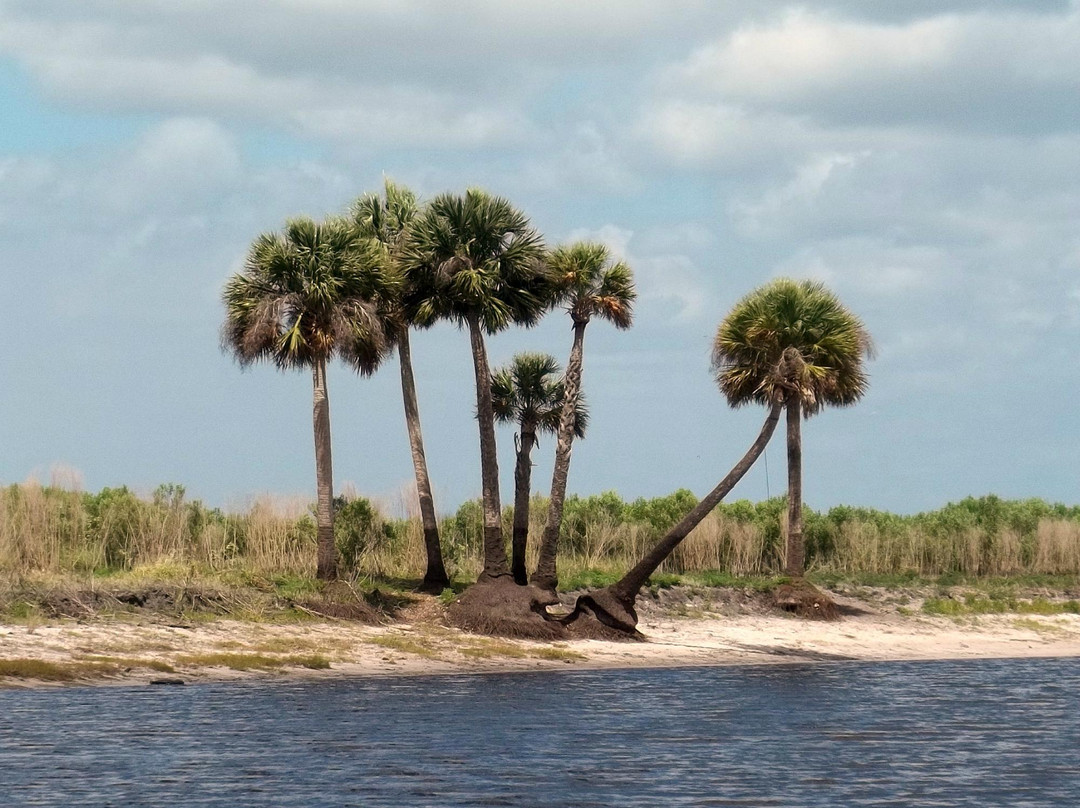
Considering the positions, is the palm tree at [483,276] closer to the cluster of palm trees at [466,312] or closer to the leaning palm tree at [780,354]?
the cluster of palm trees at [466,312]

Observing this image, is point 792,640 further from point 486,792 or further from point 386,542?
point 486,792

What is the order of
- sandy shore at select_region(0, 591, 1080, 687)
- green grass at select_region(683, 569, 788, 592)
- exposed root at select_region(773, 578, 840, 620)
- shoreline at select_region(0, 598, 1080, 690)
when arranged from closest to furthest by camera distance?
1. shoreline at select_region(0, 598, 1080, 690)
2. sandy shore at select_region(0, 591, 1080, 687)
3. exposed root at select_region(773, 578, 840, 620)
4. green grass at select_region(683, 569, 788, 592)

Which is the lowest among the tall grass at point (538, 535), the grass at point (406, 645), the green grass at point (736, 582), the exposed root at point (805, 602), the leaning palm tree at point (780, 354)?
the grass at point (406, 645)

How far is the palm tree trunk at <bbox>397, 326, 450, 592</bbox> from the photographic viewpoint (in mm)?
38094

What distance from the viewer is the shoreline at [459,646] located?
25984 mm

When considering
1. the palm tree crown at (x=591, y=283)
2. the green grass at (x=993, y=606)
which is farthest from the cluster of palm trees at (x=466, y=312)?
the green grass at (x=993, y=606)

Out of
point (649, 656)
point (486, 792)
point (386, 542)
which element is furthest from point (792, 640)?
point (486, 792)

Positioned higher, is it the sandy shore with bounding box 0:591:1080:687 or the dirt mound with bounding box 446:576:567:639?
the dirt mound with bounding box 446:576:567:639

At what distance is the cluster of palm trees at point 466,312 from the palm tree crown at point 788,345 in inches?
2.1

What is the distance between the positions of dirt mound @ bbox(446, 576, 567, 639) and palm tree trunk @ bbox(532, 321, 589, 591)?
280 centimetres

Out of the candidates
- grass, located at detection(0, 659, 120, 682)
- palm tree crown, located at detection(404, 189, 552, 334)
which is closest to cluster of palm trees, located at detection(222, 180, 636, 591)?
palm tree crown, located at detection(404, 189, 552, 334)

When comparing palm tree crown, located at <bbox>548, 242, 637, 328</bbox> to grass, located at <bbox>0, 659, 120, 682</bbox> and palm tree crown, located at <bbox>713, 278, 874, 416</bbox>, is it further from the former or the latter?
grass, located at <bbox>0, 659, 120, 682</bbox>

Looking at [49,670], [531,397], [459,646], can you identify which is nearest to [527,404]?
[531,397]

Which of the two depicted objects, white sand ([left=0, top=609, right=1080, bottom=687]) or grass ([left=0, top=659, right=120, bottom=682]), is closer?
grass ([left=0, top=659, right=120, bottom=682])
